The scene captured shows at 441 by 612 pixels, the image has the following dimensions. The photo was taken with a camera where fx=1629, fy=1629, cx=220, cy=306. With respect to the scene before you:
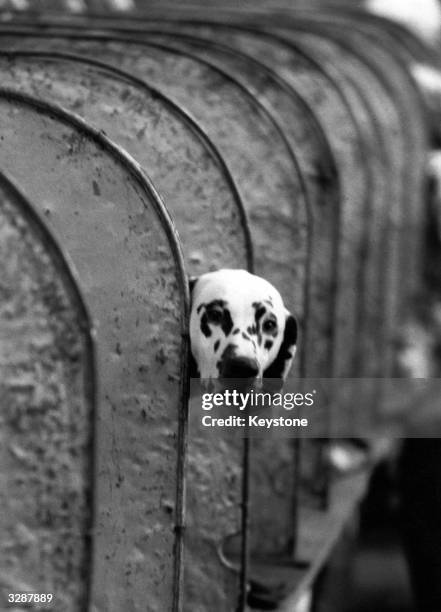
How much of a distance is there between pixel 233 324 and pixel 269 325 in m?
0.06

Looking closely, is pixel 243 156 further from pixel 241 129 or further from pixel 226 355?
pixel 226 355

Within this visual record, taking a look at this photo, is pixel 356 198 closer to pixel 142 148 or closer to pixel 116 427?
pixel 142 148

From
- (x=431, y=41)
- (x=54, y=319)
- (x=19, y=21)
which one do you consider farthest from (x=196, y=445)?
(x=431, y=41)

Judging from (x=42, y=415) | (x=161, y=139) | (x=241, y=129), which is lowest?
(x=42, y=415)

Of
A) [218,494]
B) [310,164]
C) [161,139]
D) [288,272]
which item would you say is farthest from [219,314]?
[310,164]

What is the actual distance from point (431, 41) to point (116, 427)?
3108mm

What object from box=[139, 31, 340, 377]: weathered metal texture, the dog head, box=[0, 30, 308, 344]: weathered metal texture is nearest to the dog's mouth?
the dog head

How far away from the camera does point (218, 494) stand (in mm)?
2252

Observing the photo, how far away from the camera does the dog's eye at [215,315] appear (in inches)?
71.5

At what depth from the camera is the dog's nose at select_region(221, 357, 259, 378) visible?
5.90 feet

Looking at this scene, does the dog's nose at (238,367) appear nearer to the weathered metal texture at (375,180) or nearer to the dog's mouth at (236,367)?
the dog's mouth at (236,367)

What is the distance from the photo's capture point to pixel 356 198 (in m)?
3.30

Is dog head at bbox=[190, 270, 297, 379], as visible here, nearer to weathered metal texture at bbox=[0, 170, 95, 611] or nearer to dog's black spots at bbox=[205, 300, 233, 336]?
dog's black spots at bbox=[205, 300, 233, 336]

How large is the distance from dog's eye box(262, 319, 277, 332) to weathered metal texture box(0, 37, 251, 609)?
31 centimetres
